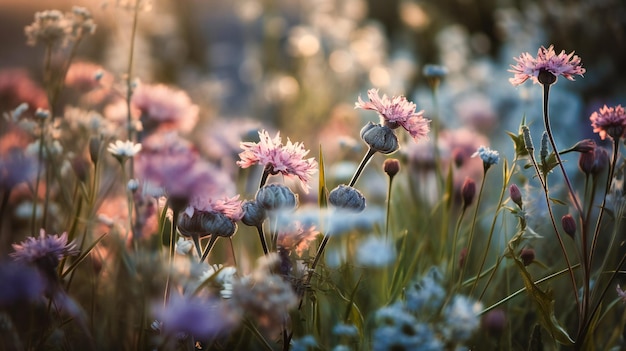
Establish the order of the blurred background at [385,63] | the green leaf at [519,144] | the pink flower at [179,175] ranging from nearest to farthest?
the pink flower at [179,175] < the green leaf at [519,144] < the blurred background at [385,63]

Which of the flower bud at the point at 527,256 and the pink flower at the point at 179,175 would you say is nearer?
the pink flower at the point at 179,175

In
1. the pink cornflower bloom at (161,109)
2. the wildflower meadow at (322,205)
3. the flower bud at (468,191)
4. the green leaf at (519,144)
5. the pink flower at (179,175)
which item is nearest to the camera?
the pink flower at (179,175)

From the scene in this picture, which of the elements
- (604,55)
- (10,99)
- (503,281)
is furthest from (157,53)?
(503,281)

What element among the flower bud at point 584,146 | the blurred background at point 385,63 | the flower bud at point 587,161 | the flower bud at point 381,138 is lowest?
the flower bud at point 381,138

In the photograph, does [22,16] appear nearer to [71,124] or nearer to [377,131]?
[71,124]

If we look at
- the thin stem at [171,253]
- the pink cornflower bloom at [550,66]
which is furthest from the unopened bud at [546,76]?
the thin stem at [171,253]

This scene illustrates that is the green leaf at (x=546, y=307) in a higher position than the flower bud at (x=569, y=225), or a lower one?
lower

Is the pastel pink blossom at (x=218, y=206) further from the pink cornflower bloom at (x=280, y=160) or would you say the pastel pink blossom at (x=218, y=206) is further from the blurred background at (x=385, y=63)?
the blurred background at (x=385, y=63)
